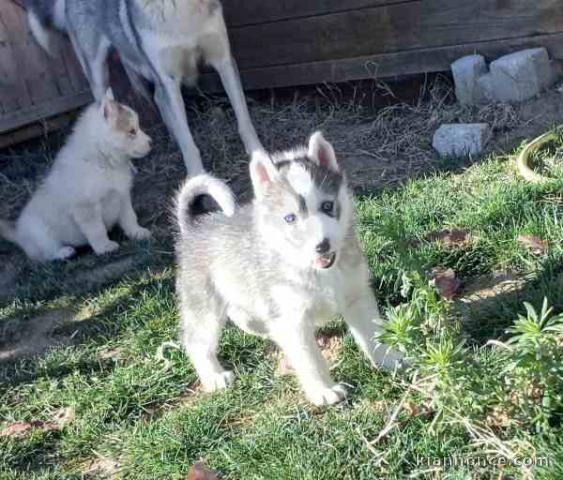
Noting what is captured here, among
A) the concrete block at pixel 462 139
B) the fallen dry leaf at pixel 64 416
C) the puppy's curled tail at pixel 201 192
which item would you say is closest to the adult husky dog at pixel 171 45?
the concrete block at pixel 462 139

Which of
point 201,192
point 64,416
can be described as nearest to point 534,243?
point 201,192

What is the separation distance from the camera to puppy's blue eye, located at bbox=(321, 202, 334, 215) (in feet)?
9.05

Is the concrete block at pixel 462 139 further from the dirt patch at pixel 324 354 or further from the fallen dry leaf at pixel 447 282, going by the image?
the dirt patch at pixel 324 354

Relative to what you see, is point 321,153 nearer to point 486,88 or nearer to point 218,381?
point 218,381

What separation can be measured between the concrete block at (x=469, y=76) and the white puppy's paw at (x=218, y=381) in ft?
10.4

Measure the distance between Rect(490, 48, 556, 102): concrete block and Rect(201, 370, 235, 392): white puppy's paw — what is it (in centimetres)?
313

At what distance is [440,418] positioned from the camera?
8.31 ft

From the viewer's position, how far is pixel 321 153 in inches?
115

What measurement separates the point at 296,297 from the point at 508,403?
891 millimetres

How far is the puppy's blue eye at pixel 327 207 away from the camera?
109 inches

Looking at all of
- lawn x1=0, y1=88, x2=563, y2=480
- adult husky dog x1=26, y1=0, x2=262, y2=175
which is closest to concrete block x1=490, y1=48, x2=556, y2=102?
lawn x1=0, y1=88, x2=563, y2=480

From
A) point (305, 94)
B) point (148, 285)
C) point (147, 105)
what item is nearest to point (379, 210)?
point (148, 285)

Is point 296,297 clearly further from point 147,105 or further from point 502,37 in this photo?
point 147,105

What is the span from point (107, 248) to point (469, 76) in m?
2.79
